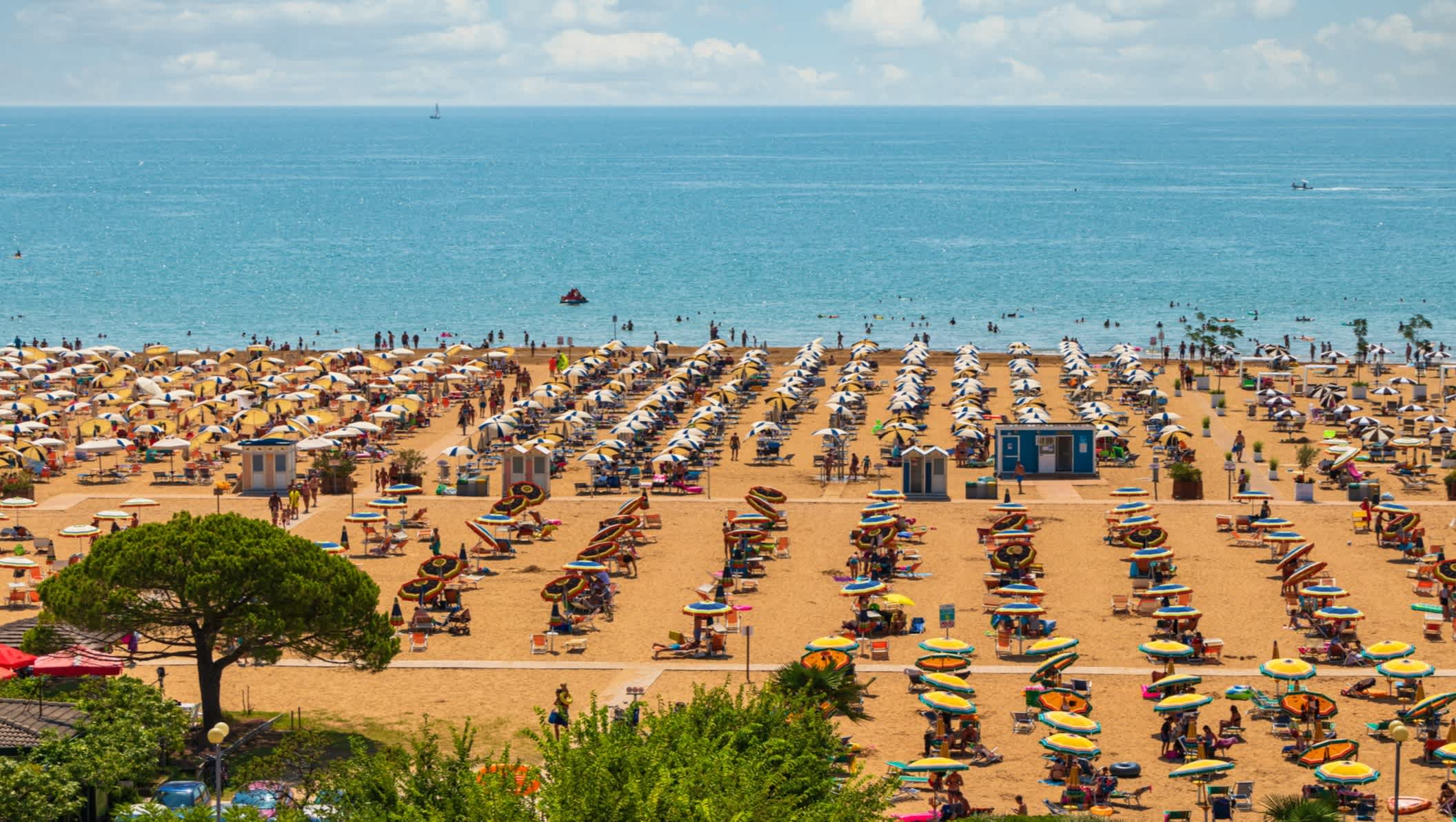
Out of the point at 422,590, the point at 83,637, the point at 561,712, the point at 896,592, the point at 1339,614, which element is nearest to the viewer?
the point at 83,637

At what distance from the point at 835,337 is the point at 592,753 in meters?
81.2

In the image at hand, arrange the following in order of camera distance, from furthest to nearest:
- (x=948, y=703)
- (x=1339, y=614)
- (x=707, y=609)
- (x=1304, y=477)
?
(x=1304, y=477), (x=707, y=609), (x=1339, y=614), (x=948, y=703)

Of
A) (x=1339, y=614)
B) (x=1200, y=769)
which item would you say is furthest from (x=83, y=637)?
(x=1339, y=614)

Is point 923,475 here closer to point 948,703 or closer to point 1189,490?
point 1189,490

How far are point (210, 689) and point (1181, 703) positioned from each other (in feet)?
52.8

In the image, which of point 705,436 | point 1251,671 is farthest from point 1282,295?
point 1251,671

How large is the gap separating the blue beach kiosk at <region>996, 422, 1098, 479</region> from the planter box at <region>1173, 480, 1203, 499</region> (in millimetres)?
4015

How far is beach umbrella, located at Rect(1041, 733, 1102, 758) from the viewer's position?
94.8 feet

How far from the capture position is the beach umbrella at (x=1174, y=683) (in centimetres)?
3269

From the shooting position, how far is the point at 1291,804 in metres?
25.7

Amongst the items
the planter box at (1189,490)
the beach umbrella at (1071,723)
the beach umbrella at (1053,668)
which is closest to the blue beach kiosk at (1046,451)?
the planter box at (1189,490)

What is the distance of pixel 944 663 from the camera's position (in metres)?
34.5

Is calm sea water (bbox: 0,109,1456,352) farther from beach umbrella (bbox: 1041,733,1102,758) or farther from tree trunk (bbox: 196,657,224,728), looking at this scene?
tree trunk (bbox: 196,657,224,728)

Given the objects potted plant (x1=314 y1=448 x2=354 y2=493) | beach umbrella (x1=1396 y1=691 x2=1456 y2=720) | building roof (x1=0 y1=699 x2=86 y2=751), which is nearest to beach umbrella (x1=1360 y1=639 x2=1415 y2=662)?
beach umbrella (x1=1396 y1=691 x2=1456 y2=720)
